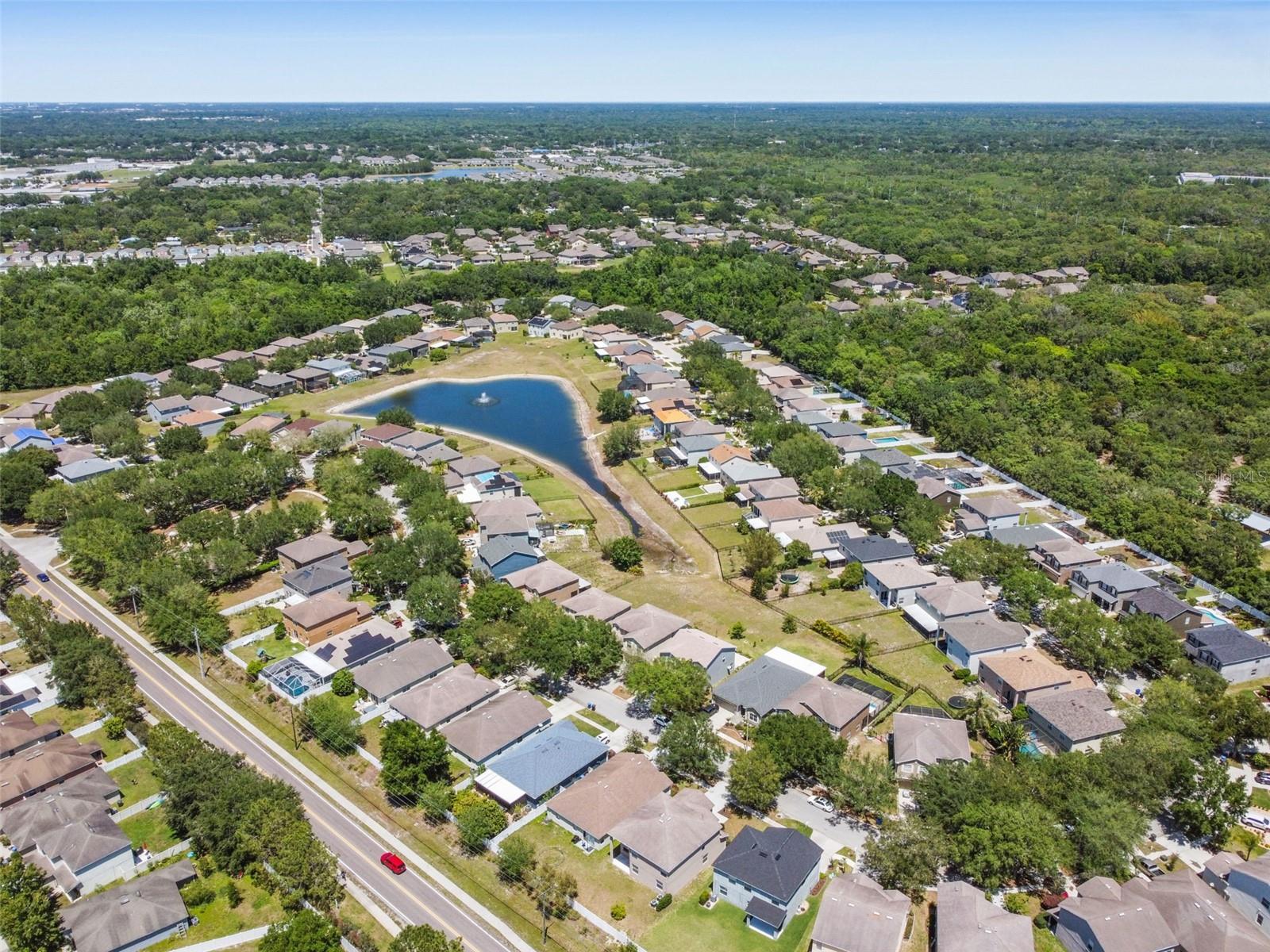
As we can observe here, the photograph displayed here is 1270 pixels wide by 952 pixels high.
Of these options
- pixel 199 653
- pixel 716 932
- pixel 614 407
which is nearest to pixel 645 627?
Result: pixel 716 932

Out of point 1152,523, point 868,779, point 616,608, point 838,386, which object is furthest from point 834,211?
point 868,779

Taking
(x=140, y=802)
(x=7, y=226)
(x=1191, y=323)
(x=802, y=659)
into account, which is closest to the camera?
(x=140, y=802)

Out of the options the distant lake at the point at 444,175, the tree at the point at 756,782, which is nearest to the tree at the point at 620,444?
the tree at the point at 756,782

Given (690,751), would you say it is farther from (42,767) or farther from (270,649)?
(42,767)

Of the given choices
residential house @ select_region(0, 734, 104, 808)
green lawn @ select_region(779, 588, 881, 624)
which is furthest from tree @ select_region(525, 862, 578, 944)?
green lawn @ select_region(779, 588, 881, 624)

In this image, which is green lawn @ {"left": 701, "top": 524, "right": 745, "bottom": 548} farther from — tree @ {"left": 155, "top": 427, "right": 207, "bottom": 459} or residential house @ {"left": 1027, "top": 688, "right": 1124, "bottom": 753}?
tree @ {"left": 155, "top": 427, "right": 207, "bottom": 459}

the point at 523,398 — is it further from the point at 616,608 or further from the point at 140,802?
the point at 140,802
